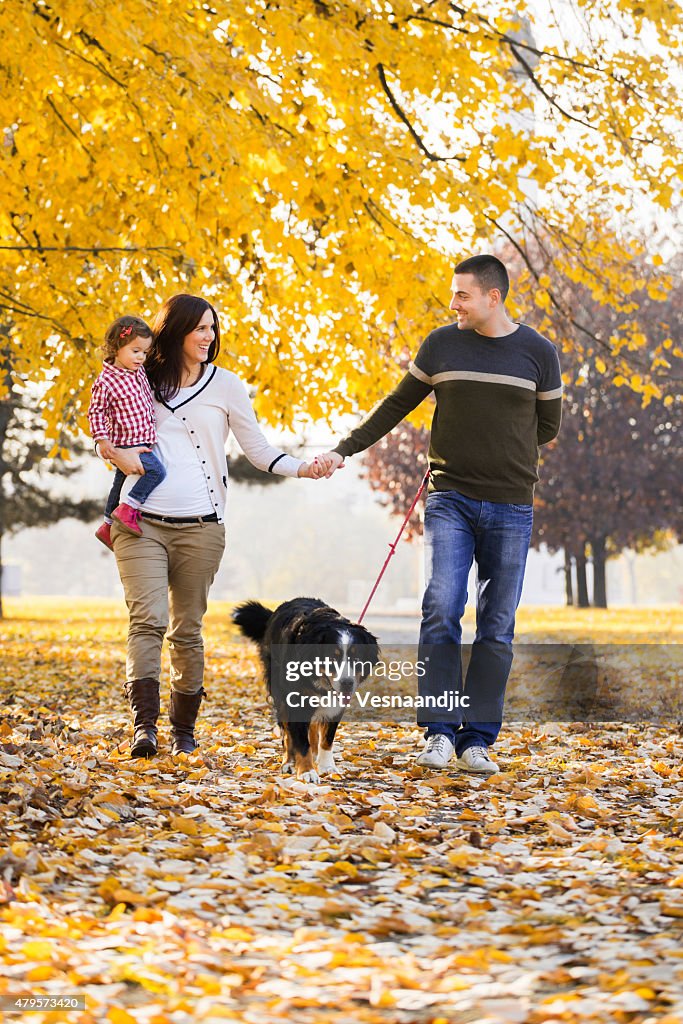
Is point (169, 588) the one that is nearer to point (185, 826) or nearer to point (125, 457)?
point (125, 457)

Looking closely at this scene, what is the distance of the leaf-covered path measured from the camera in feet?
9.12

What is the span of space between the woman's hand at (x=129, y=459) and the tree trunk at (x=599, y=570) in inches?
897

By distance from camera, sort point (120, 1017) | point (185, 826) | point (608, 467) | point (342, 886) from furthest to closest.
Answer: point (608, 467) < point (185, 826) < point (342, 886) < point (120, 1017)

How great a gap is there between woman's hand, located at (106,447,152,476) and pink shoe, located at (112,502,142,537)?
168mm

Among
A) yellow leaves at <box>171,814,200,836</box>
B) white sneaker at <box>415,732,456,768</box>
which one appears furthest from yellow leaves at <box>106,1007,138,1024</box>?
white sneaker at <box>415,732,456,768</box>

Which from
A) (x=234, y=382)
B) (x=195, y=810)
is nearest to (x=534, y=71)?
(x=234, y=382)

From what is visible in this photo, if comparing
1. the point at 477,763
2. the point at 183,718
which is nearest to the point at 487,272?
the point at 477,763

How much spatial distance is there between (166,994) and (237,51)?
7.85 m

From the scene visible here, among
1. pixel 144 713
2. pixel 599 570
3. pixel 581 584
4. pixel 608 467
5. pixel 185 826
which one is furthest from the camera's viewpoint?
pixel 581 584

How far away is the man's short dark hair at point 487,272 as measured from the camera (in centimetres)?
536

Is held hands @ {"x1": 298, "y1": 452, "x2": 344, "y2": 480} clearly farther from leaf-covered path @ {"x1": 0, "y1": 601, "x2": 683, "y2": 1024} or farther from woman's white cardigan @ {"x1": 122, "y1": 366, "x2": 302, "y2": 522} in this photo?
leaf-covered path @ {"x1": 0, "y1": 601, "x2": 683, "y2": 1024}

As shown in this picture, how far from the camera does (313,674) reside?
199 inches

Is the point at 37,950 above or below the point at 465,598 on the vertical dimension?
below

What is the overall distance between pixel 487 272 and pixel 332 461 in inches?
44.4
